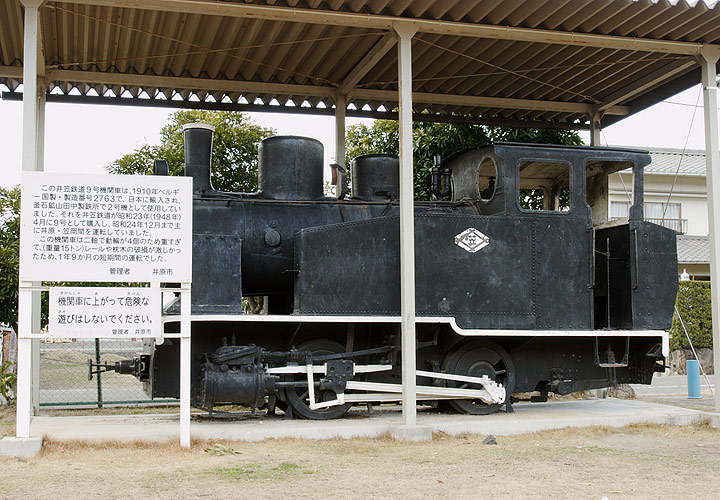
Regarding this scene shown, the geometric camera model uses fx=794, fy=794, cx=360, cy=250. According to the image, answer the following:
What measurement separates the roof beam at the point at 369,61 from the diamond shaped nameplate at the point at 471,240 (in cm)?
222

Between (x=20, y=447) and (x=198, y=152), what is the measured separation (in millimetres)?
3571

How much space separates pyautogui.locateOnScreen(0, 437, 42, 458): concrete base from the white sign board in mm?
1384


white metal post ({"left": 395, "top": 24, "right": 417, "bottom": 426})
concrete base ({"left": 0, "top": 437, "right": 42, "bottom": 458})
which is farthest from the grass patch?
white metal post ({"left": 395, "top": 24, "right": 417, "bottom": 426})

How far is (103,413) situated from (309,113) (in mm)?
5001

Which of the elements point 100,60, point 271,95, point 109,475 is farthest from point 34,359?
point 271,95

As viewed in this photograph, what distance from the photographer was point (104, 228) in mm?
6922

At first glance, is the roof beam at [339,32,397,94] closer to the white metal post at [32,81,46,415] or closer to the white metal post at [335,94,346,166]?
the white metal post at [335,94,346,166]

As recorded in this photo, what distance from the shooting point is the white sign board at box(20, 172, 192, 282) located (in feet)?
22.3

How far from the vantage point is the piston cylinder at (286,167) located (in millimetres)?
9047

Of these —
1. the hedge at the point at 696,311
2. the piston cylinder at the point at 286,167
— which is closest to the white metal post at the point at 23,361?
the piston cylinder at the point at 286,167

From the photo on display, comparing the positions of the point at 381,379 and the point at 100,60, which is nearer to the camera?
the point at 381,379

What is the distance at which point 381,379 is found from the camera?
909 centimetres

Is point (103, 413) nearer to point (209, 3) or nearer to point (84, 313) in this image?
point (84, 313)

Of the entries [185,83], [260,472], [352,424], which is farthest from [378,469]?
[185,83]
